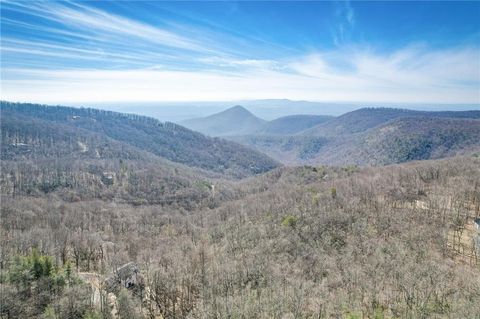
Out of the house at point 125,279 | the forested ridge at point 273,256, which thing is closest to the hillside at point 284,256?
the forested ridge at point 273,256

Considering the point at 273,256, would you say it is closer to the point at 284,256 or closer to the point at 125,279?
the point at 284,256

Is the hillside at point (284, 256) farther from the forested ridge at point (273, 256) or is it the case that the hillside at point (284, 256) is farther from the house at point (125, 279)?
the house at point (125, 279)

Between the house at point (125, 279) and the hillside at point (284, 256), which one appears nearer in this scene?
the hillside at point (284, 256)

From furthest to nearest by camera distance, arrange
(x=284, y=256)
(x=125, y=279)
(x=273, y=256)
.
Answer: (x=273, y=256) < (x=284, y=256) < (x=125, y=279)

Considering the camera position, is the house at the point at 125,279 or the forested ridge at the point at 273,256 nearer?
the forested ridge at the point at 273,256

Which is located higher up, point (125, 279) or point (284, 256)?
point (125, 279)

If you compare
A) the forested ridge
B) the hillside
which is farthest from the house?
the hillside

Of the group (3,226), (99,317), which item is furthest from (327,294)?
(3,226)

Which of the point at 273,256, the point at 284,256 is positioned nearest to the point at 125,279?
the point at 273,256

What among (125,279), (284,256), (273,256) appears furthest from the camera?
(273,256)

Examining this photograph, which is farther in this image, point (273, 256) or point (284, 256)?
point (273, 256)
